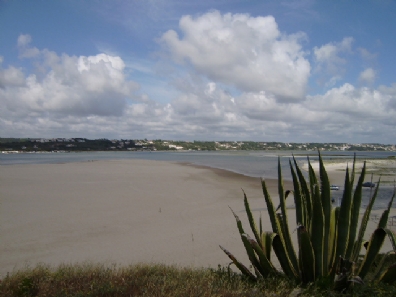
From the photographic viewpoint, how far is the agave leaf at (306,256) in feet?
10.7

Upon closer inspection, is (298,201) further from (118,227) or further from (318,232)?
(118,227)

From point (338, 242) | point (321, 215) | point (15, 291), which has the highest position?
point (321, 215)

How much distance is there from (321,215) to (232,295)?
1230 mm

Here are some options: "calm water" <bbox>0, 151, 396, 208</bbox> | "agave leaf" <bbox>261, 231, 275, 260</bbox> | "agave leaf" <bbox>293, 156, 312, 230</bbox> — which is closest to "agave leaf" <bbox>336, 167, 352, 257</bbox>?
"agave leaf" <bbox>293, 156, 312, 230</bbox>

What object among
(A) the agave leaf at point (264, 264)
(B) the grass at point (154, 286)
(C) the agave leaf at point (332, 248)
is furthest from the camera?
(A) the agave leaf at point (264, 264)

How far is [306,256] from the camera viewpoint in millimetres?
3434

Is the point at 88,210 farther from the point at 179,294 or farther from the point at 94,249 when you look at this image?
the point at 179,294

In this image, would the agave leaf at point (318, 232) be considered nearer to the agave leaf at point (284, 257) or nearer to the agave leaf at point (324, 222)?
the agave leaf at point (324, 222)

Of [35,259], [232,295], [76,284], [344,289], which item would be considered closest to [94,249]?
[35,259]

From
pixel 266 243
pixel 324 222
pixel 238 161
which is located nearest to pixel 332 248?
pixel 324 222

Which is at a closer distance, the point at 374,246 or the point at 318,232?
the point at 318,232

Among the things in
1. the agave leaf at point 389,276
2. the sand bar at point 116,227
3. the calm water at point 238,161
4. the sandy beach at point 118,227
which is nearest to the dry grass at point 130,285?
the agave leaf at point 389,276

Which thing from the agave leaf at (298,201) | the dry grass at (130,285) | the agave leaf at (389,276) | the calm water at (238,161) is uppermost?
the agave leaf at (298,201)

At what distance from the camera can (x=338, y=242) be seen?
349 centimetres
